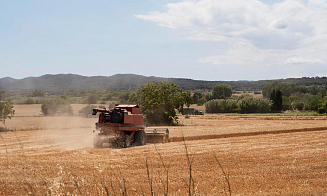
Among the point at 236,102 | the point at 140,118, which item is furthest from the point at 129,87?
the point at 140,118

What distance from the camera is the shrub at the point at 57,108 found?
55062 millimetres

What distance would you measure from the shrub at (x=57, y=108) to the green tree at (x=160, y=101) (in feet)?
60.9

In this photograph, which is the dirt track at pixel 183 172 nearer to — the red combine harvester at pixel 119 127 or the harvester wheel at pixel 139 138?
the red combine harvester at pixel 119 127

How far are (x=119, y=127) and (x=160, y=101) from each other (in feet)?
72.6

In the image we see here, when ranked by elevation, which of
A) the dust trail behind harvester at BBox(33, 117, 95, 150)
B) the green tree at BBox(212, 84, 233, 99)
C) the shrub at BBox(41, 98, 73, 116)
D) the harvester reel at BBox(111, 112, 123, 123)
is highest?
the green tree at BBox(212, 84, 233, 99)

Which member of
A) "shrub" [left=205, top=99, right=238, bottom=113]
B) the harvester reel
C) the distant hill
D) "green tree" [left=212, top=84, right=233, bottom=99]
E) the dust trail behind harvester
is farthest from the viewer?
"green tree" [left=212, top=84, right=233, bottom=99]

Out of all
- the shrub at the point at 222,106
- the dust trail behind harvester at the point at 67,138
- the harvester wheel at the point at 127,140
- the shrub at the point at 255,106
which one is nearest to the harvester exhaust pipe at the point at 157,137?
the harvester wheel at the point at 127,140

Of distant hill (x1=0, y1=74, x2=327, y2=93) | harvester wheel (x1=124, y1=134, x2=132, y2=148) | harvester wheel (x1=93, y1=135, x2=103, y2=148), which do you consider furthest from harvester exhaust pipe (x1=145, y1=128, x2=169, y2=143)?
distant hill (x1=0, y1=74, x2=327, y2=93)

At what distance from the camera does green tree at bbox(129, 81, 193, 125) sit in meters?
39.9

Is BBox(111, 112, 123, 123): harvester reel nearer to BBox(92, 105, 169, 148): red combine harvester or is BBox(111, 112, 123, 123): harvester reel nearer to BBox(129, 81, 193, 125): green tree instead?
BBox(92, 105, 169, 148): red combine harvester

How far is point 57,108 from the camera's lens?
56.6m

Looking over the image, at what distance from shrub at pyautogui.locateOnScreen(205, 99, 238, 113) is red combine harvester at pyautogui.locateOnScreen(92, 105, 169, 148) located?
7296 centimetres

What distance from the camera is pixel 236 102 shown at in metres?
92.2

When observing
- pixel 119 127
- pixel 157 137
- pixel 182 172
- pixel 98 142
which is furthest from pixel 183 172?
pixel 157 137
